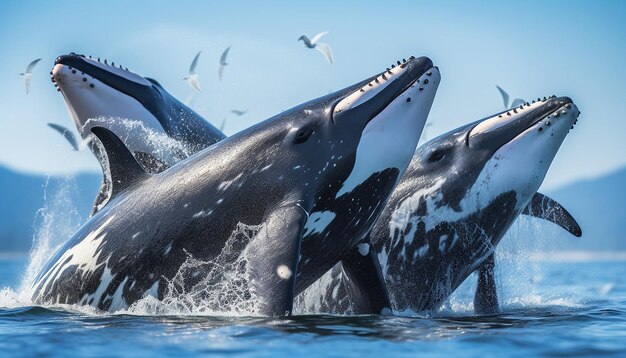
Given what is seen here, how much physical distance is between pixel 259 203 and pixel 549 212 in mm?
6099

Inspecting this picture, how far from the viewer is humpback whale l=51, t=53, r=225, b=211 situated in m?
17.0

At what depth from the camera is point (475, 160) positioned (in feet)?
44.4

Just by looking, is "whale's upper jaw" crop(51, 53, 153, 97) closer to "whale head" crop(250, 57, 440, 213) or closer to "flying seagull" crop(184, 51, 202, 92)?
"whale head" crop(250, 57, 440, 213)

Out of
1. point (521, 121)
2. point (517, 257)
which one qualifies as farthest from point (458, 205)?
point (517, 257)

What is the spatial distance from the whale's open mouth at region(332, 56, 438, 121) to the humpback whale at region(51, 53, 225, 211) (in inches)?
235

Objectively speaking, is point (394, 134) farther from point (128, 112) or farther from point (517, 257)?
point (128, 112)

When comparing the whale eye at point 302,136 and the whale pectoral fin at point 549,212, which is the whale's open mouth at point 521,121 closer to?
the whale pectoral fin at point 549,212

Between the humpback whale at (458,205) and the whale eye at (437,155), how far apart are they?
0.05 ft

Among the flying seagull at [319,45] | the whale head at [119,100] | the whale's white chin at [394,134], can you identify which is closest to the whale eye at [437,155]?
the whale's white chin at [394,134]

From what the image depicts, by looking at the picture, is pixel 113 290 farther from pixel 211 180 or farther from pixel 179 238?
pixel 211 180

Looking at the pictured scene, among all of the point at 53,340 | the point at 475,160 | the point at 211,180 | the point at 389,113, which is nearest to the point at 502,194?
the point at 475,160

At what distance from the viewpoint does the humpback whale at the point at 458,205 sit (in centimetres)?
1333

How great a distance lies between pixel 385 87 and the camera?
473 inches

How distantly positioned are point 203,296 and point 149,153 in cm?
644
